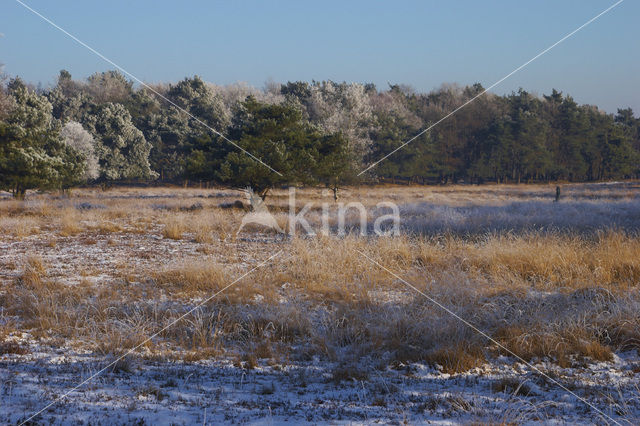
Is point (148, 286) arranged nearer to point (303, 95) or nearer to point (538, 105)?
point (303, 95)

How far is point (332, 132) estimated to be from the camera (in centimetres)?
4269

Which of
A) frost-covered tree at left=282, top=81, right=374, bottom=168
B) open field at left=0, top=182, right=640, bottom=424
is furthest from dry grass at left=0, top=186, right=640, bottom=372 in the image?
frost-covered tree at left=282, top=81, right=374, bottom=168

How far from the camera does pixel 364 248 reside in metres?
11.1

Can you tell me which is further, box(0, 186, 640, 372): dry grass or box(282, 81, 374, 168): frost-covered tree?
box(282, 81, 374, 168): frost-covered tree

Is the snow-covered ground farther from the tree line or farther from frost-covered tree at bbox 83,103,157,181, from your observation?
frost-covered tree at bbox 83,103,157,181

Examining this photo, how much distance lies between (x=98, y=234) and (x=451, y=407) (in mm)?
13610

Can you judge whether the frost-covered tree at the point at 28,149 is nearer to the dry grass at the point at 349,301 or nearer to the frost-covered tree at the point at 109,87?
the dry grass at the point at 349,301

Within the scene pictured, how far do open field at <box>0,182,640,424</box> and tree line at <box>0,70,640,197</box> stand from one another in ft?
45.7

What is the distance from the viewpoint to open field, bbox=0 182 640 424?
13.4 ft

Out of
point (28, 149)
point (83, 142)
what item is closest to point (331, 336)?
point (28, 149)

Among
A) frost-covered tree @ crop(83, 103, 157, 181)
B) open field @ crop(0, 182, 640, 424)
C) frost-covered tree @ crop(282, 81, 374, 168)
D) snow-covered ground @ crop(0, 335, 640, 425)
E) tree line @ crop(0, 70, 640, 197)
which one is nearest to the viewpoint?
snow-covered ground @ crop(0, 335, 640, 425)

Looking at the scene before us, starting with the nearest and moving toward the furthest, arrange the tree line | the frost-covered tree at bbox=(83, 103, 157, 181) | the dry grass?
the dry grass, the tree line, the frost-covered tree at bbox=(83, 103, 157, 181)

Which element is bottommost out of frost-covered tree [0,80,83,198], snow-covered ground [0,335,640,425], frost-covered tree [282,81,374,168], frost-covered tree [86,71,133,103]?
snow-covered ground [0,335,640,425]

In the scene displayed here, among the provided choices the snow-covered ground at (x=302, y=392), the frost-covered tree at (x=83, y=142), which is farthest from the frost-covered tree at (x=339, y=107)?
the snow-covered ground at (x=302, y=392)
